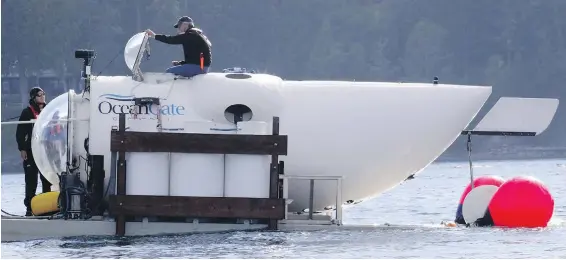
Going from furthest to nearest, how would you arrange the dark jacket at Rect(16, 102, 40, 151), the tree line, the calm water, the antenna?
the tree line, the dark jacket at Rect(16, 102, 40, 151), the antenna, the calm water

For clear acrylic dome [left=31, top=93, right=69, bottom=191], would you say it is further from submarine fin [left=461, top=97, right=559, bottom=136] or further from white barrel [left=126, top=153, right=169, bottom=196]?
submarine fin [left=461, top=97, right=559, bottom=136]

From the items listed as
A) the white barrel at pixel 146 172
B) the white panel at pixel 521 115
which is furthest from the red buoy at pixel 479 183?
the white barrel at pixel 146 172

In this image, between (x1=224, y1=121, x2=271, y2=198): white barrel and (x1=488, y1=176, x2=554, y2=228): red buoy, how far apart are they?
3.11 meters

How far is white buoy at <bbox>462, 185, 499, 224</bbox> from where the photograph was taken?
1955 centimetres

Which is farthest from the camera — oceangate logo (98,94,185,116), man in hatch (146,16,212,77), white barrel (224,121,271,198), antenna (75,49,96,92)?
man in hatch (146,16,212,77)

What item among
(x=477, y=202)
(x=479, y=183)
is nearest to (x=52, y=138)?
(x=477, y=202)

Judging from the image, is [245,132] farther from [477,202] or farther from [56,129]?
[477,202]

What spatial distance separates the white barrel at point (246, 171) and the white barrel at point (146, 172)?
70 centimetres

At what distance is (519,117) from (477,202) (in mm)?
1209

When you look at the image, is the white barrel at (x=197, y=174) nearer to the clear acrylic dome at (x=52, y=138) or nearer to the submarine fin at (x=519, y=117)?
the clear acrylic dome at (x=52, y=138)

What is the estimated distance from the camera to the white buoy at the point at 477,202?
19547mm

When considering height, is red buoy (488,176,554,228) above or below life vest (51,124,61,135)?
below

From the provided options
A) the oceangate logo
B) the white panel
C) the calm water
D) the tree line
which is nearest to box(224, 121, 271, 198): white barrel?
the calm water

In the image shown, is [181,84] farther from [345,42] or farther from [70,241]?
[345,42]
